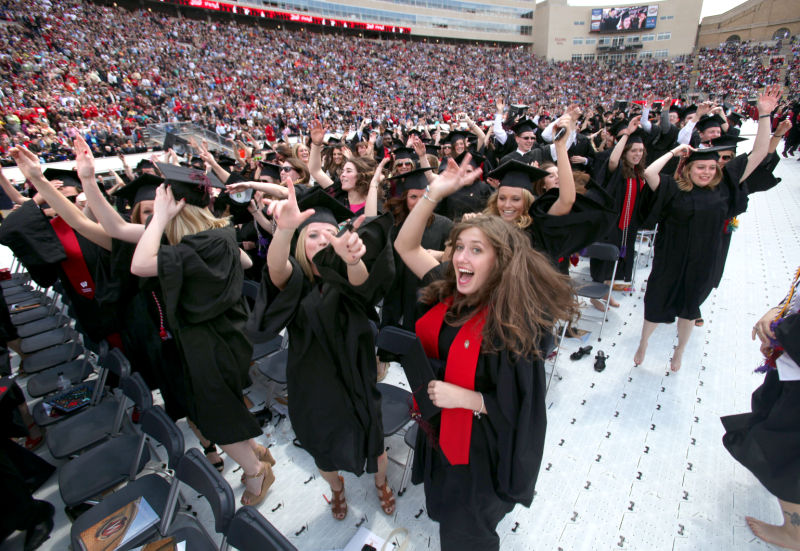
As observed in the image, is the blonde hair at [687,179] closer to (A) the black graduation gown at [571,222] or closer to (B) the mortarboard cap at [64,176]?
(A) the black graduation gown at [571,222]

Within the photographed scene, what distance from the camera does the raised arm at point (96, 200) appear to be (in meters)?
2.26

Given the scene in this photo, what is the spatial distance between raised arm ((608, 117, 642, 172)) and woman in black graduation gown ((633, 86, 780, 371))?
858mm

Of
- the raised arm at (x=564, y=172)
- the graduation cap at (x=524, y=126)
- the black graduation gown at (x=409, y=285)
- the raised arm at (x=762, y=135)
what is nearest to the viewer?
the raised arm at (x=564, y=172)

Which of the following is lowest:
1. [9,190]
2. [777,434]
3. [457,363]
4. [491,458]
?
[777,434]

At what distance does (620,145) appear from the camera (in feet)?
14.6

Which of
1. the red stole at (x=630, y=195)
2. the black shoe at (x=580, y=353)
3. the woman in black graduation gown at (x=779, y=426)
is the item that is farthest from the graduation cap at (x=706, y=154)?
the black shoe at (x=580, y=353)

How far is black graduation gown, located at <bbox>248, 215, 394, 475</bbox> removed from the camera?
194 cm

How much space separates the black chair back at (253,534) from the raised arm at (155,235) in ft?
4.44

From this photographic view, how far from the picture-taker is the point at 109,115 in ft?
55.8

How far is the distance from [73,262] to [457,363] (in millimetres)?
3681

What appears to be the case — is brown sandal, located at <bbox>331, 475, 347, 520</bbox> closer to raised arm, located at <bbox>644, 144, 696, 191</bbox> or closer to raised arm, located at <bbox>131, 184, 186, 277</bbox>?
raised arm, located at <bbox>131, 184, 186, 277</bbox>

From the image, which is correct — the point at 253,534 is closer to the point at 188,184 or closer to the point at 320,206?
the point at 320,206

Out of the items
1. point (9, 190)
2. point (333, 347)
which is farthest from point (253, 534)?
point (9, 190)

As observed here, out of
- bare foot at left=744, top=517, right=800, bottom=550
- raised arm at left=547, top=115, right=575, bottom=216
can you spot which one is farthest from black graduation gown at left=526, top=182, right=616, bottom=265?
bare foot at left=744, top=517, right=800, bottom=550
